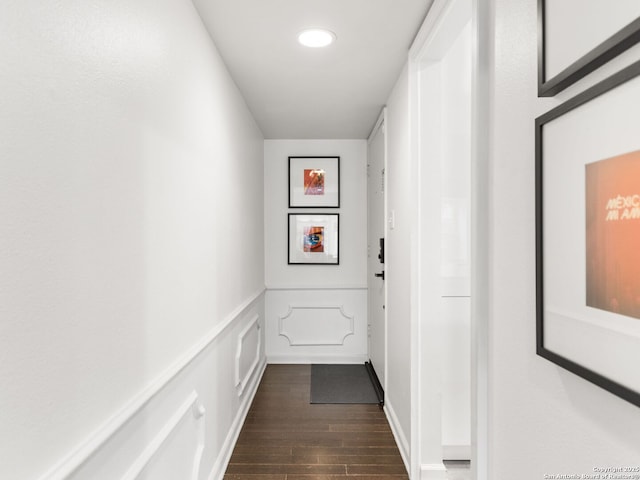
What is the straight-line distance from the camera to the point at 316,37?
82.9 inches

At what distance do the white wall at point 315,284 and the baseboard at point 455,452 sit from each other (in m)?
1.92

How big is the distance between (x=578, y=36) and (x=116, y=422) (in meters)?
1.36

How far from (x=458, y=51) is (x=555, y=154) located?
1771 millimetres

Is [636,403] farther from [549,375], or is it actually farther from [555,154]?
[555,154]

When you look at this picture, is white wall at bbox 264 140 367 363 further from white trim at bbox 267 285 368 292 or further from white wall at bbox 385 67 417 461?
white wall at bbox 385 67 417 461

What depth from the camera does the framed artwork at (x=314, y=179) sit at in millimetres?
4309

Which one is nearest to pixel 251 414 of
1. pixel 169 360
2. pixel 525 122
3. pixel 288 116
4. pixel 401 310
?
pixel 401 310

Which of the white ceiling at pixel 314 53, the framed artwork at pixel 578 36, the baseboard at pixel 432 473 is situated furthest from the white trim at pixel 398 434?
the white ceiling at pixel 314 53

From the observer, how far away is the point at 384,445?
260cm

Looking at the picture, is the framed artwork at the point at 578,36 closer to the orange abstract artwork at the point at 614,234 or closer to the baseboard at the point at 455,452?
the orange abstract artwork at the point at 614,234

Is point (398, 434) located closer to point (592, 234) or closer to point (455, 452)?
point (455, 452)

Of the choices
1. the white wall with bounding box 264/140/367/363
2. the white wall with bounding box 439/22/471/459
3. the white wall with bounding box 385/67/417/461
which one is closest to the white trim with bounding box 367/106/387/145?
the white wall with bounding box 385/67/417/461

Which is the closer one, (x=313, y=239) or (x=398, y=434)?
(x=398, y=434)

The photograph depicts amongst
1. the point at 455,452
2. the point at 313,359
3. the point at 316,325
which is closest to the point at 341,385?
the point at 313,359
